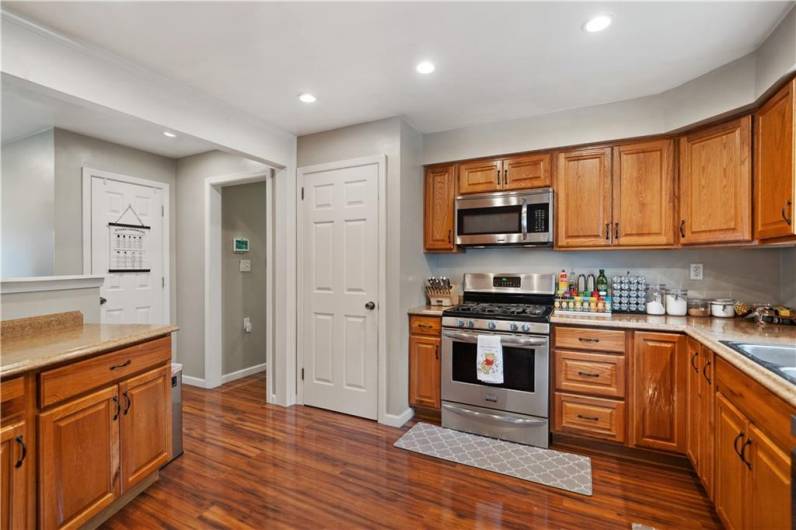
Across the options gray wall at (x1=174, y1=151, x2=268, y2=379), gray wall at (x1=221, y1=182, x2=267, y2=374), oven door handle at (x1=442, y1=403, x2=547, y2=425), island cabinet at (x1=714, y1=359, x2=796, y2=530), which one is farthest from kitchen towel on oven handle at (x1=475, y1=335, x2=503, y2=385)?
gray wall at (x1=174, y1=151, x2=268, y2=379)

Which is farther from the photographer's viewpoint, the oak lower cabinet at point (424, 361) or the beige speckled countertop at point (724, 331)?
the oak lower cabinet at point (424, 361)

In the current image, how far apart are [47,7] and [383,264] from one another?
2.33 meters

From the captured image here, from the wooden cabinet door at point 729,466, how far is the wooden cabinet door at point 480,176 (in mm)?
2056

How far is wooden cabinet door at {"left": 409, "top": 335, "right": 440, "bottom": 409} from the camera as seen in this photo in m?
3.03

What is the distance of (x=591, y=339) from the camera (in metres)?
2.52

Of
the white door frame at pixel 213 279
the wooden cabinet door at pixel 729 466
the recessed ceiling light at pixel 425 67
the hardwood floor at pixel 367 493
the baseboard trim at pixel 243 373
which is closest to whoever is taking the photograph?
the wooden cabinet door at pixel 729 466

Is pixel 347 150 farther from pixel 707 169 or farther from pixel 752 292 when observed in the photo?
pixel 752 292

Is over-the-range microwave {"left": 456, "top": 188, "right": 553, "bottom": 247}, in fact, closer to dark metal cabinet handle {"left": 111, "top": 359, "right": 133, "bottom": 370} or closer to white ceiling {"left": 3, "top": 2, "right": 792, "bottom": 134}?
white ceiling {"left": 3, "top": 2, "right": 792, "bottom": 134}

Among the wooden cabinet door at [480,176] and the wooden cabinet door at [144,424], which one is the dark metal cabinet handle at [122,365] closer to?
the wooden cabinet door at [144,424]

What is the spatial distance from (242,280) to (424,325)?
95.3 inches

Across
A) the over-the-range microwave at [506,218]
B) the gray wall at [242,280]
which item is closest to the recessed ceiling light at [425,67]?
the over-the-range microwave at [506,218]

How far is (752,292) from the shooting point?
8.55 ft

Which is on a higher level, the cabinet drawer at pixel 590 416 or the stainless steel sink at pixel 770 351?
the stainless steel sink at pixel 770 351

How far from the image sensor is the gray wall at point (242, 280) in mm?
4098
